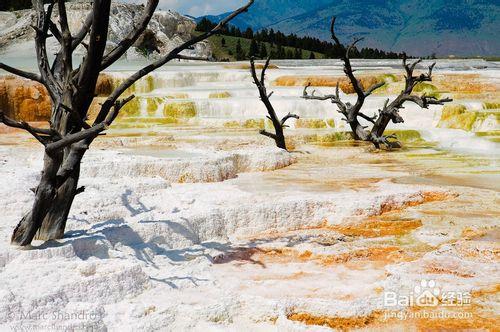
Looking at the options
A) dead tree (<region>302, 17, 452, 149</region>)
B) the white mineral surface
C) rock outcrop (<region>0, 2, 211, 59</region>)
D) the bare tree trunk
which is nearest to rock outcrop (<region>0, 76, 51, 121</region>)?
the white mineral surface

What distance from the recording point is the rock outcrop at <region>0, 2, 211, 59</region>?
2861 cm

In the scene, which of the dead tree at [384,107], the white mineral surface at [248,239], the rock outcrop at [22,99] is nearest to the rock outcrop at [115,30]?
the rock outcrop at [22,99]

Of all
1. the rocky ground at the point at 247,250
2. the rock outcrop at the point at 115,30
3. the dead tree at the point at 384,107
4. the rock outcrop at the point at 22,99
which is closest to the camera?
the rocky ground at the point at 247,250

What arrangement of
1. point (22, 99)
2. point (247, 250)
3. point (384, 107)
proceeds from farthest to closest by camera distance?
point (22, 99), point (384, 107), point (247, 250)

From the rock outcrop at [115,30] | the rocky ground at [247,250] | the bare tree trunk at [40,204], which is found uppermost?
the rock outcrop at [115,30]

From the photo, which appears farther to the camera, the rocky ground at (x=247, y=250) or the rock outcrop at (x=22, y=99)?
the rock outcrop at (x=22, y=99)

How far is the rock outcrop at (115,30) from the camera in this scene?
28.6 meters

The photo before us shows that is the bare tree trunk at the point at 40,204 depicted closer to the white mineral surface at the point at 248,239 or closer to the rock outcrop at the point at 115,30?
the white mineral surface at the point at 248,239

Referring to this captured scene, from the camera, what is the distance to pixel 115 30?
1176 inches

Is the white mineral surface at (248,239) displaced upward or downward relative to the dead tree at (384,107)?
downward

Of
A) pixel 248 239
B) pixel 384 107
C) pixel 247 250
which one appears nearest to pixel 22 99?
pixel 384 107

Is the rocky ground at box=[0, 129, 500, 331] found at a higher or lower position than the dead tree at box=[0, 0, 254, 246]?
lower

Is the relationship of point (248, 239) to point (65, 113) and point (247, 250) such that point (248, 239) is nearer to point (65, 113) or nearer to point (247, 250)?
point (247, 250)

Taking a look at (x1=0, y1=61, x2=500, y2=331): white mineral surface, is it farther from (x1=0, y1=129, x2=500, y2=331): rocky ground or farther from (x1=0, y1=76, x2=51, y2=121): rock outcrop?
(x1=0, y1=76, x2=51, y2=121): rock outcrop
